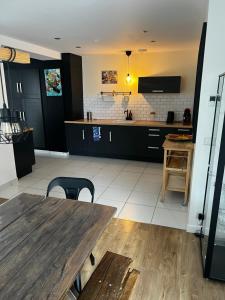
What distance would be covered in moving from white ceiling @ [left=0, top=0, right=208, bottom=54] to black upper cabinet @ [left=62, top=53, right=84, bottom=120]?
81cm

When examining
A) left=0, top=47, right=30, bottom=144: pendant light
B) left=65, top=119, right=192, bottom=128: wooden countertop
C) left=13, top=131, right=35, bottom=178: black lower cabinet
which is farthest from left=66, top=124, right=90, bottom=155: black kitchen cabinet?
left=0, top=47, right=30, bottom=144: pendant light

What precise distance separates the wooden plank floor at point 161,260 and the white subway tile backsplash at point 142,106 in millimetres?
3187

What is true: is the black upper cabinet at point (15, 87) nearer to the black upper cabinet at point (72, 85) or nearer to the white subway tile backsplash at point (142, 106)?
the black upper cabinet at point (72, 85)

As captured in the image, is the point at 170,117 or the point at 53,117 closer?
the point at 170,117

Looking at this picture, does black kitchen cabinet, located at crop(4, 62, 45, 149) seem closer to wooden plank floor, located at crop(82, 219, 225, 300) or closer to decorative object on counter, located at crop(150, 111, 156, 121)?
decorative object on counter, located at crop(150, 111, 156, 121)

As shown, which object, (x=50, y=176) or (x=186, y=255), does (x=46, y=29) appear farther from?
(x=186, y=255)

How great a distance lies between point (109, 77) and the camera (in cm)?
546

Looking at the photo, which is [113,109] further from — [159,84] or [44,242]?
[44,242]

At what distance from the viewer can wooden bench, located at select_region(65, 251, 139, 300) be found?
126 cm

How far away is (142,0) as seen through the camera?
7.32ft

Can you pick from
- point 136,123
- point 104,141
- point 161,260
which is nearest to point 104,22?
point 136,123

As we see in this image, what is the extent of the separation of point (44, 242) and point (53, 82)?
4.57 metres

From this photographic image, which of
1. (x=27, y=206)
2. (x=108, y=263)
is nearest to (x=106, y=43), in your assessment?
(x=27, y=206)

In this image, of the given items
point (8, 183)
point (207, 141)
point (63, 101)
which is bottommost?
point (8, 183)
